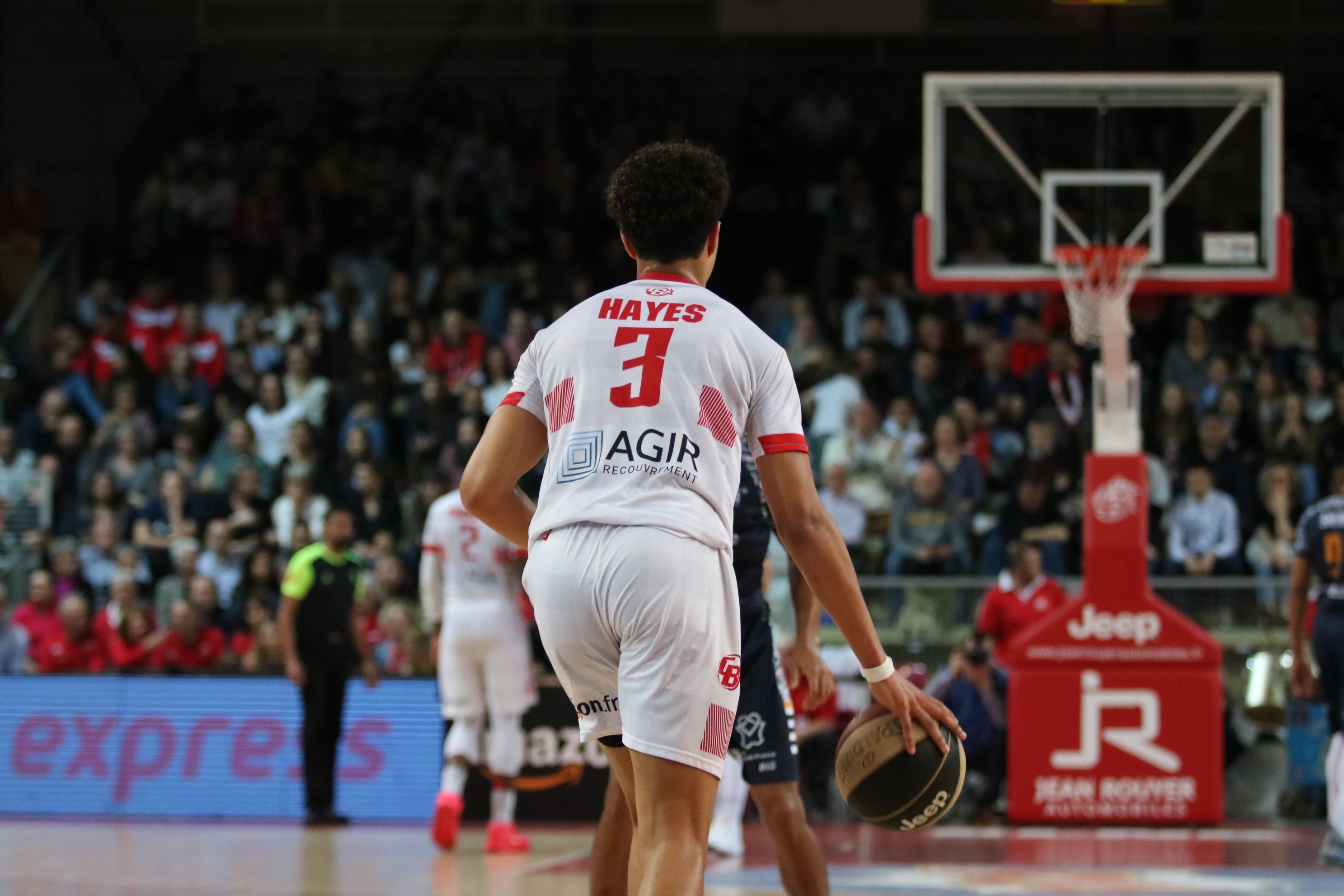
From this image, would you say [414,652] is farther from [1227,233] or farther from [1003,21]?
[1003,21]

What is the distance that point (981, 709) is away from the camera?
11.0 metres

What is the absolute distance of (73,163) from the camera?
2077cm

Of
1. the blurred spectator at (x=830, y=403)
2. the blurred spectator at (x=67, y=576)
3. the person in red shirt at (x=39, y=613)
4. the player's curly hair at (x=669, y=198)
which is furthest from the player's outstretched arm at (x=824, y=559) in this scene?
the blurred spectator at (x=67, y=576)

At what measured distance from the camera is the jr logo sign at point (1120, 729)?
10.2 meters

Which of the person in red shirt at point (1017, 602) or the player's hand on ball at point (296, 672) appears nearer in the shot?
the player's hand on ball at point (296, 672)

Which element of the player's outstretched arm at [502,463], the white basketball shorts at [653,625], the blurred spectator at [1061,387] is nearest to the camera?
the white basketball shorts at [653,625]

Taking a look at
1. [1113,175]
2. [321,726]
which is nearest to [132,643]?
[321,726]

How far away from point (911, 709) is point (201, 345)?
45.1 feet

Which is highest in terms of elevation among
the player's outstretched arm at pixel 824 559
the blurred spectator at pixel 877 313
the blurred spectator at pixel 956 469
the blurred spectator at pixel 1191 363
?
the blurred spectator at pixel 877 313

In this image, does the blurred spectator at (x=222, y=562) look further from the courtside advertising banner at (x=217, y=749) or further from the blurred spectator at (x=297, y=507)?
the courtside advertising banner at (x=217, y=749)

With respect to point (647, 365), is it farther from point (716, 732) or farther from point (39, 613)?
point (39, 613)

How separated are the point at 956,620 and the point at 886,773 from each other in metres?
7.94

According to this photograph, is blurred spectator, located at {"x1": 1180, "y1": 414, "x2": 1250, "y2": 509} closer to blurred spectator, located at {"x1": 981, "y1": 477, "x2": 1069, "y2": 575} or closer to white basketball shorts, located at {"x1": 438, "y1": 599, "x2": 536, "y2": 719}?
blurred spectator, located at {"x1": 981, "y1": 477, "x2": 1069, "y2": 575}

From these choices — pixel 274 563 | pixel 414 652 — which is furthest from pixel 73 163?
pixel 414 652
